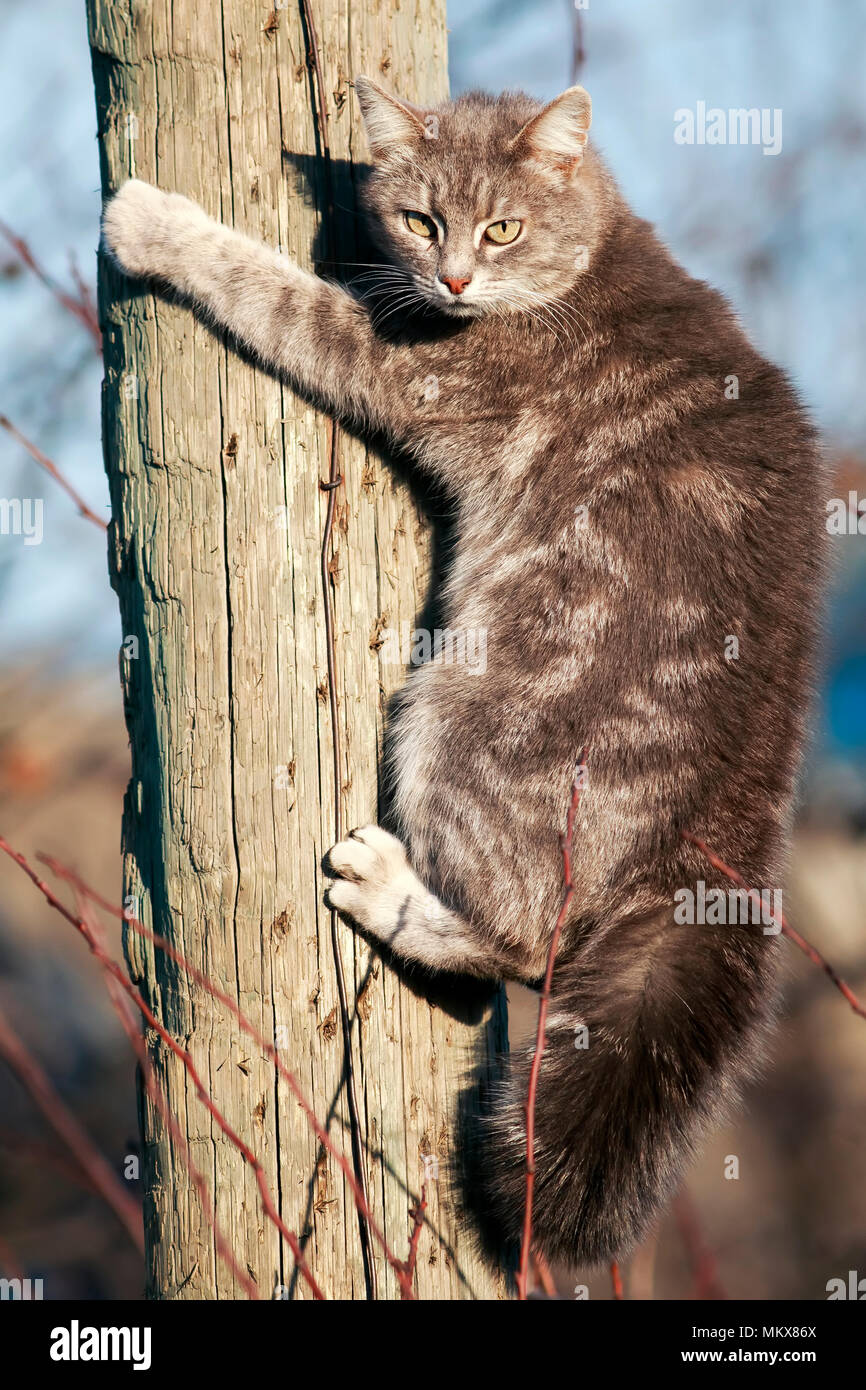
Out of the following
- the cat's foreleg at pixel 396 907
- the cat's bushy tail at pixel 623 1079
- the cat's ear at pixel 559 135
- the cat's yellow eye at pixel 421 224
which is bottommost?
the cat's bushy tail at pixel 623 1079

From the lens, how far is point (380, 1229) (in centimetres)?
238

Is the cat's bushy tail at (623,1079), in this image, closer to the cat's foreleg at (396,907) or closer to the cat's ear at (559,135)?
the cat's foreleg at (396,907)

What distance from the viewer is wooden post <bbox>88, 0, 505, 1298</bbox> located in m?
2.36

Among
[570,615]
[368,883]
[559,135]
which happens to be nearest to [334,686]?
[368,883]

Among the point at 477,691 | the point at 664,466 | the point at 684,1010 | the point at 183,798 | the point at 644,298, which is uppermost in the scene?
the point at 644,298

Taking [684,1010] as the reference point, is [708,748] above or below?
above

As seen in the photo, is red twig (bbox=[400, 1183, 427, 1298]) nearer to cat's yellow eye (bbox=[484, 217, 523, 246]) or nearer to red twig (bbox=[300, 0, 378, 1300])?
red twig (bbox=[300, 0, 378, 1300])

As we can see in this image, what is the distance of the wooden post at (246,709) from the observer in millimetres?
2357

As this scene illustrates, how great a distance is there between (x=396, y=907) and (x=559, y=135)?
2.20m

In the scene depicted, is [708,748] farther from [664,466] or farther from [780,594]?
[664,466]

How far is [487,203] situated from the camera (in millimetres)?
3061

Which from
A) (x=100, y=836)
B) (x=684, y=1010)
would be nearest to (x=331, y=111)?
(x=684, y=1010)

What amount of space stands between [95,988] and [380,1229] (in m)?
6.38

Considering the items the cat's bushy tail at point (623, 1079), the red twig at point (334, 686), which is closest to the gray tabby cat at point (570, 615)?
the cat's bushy tail at point (623, 1079)
